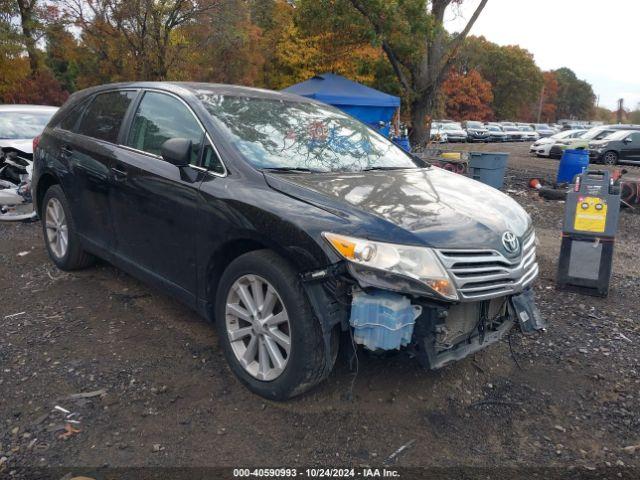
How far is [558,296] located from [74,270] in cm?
444

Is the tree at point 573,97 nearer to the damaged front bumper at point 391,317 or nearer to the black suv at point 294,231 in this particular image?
the black suv at point 294,231

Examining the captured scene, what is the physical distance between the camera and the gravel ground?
2.69m

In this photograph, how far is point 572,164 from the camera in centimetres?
1189

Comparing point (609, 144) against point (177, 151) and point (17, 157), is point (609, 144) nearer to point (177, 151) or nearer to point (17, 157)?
point (17, 157)

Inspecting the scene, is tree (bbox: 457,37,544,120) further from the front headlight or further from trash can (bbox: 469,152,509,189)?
the front headlight

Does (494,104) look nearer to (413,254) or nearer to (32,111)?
(32,111)

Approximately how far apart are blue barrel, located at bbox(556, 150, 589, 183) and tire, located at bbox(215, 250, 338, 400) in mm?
10535

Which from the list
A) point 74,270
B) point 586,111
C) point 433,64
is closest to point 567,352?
point 74,270

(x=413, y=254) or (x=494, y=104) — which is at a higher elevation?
(x=494, y=104)

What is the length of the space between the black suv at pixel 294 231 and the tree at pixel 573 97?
105 meters

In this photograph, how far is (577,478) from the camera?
260 centimetres

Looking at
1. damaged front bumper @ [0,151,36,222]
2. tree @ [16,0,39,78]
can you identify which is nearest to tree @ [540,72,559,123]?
tree @ [16,0,39,78]

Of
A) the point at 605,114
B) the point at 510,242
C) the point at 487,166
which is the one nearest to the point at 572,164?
the point at 487,166

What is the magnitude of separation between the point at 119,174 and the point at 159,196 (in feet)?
1.95
